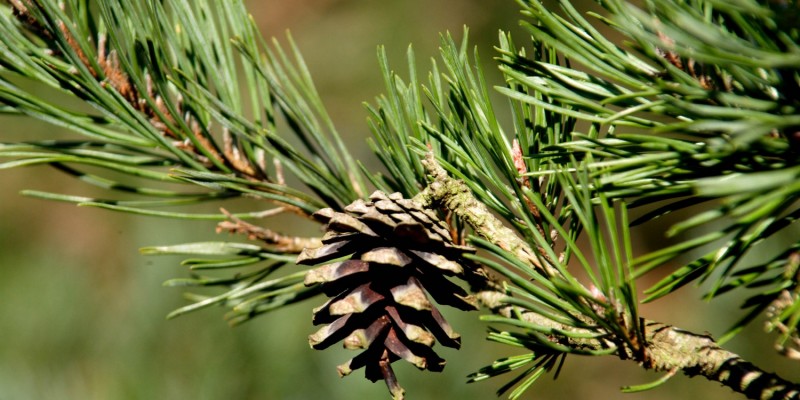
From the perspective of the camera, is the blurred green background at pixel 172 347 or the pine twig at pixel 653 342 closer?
the pine twig at pixel 653 342

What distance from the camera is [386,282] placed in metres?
0.41

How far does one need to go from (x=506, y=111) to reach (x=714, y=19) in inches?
65.0

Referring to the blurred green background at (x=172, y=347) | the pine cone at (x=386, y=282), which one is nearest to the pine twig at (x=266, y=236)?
the pine cone at (x=386, y=282)

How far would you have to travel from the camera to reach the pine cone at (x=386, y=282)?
0.39 meters

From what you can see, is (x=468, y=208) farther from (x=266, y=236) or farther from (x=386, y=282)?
(x=266, y=236)

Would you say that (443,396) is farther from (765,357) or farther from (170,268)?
(765,357)

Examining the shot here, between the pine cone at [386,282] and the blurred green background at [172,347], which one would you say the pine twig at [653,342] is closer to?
the pine cone at [386,282]

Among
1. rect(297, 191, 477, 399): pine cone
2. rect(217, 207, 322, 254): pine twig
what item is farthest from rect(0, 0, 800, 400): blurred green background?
rect(297, 191, 477, 399): pine cone

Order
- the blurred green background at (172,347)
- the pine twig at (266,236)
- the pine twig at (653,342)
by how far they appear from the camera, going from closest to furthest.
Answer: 1. the pine twig at (653,342)
2. the pine twig at (266,236)
3. the blurred green background at (172,347)

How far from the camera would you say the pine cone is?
1.28 ft

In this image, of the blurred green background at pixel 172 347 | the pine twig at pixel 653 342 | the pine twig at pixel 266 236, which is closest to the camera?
the pine twig at pixel 653 342

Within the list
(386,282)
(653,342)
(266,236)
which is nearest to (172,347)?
(266,236)

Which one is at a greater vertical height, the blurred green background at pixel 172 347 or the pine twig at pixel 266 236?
the pine twig at pixel 266 236

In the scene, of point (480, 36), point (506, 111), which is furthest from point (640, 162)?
point (480, 36)
